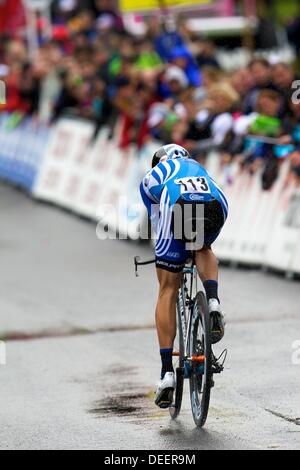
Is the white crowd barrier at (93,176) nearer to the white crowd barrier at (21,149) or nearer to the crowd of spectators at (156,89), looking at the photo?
the crowd of spectators at (156,89)

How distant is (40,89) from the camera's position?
25328 mm

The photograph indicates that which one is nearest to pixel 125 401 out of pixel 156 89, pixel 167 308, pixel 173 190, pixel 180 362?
pixel 180 362

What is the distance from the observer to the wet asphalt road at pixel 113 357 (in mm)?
8852

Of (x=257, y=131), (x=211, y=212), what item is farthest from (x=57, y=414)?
(x=257, y=131)

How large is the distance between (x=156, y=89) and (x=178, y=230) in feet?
35.5

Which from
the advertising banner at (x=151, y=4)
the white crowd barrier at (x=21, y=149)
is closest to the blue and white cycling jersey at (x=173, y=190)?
the white crowd barrier at (x=21, y=149)

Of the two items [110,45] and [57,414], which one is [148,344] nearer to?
[57,414]

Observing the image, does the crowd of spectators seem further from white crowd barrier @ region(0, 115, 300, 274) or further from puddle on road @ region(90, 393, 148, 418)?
puddle on road @ region(90, 393, 148, 418)

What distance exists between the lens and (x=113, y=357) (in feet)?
39.2

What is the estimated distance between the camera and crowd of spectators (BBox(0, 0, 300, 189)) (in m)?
16.1

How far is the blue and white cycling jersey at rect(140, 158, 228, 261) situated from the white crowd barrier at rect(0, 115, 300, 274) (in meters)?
6.19

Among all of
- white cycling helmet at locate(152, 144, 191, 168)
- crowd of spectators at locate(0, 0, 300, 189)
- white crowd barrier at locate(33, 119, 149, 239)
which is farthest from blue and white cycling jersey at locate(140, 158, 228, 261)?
white crowd barrier at locate(33, 119, 149, 239)

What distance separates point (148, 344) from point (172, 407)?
3.02m

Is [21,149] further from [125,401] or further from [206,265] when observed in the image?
[206,265]
